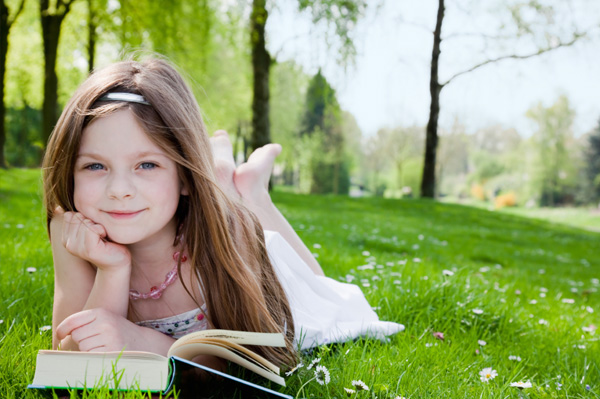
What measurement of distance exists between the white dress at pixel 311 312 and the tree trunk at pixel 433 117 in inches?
493

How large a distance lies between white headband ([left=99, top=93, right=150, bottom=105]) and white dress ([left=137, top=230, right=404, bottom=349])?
80cm

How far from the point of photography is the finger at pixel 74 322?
151 centimetres

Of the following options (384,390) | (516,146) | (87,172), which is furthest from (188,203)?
(516,146)

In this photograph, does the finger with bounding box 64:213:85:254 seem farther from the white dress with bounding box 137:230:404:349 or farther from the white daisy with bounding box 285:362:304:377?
the white daisy with bounding box 285:362:304:377

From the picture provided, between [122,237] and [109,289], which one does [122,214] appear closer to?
[122,237]

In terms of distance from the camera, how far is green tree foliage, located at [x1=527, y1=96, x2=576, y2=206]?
3628 cm

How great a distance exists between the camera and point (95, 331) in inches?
59.8

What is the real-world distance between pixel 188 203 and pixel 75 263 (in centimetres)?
45

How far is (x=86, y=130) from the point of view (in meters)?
1.57

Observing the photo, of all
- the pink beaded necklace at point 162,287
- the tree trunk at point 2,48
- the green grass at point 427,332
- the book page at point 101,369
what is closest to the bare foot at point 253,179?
the pink beaded necklace at point 162,287

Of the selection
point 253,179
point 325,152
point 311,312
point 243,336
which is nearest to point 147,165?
point 243,336

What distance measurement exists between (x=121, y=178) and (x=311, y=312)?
1.20 metres

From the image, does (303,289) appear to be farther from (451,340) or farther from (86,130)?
(86,130)

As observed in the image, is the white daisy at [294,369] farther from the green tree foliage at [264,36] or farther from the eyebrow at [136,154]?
the green tree foliage at [264,36]
